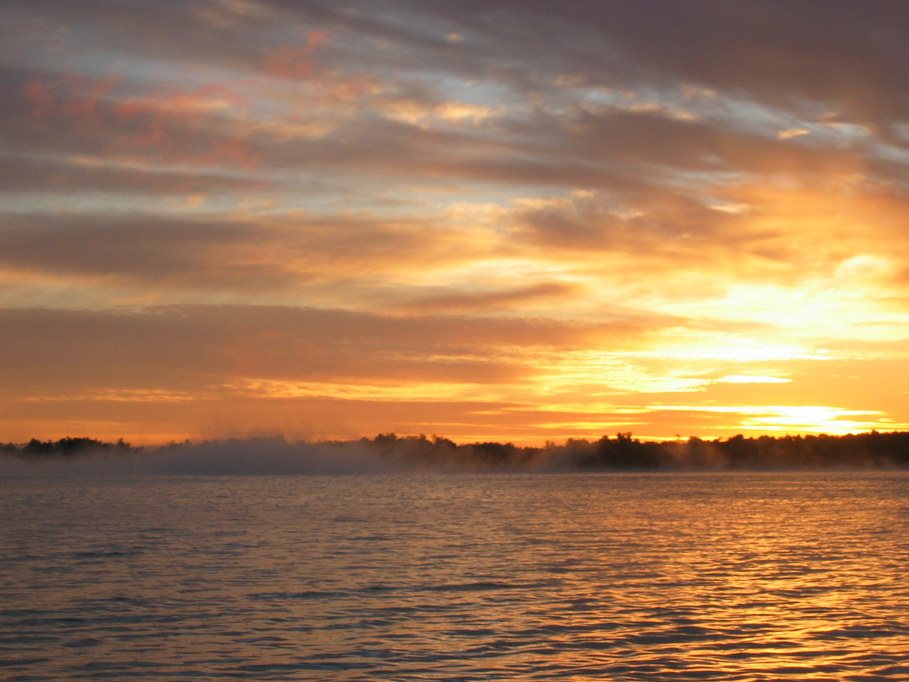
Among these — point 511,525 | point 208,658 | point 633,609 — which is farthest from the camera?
point 511,525

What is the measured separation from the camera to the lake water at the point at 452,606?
2192cm

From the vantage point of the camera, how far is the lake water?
21.9m

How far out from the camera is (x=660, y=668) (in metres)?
21.3

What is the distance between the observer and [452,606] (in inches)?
1184

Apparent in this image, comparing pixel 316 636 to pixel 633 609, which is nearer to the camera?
pixel 316 636

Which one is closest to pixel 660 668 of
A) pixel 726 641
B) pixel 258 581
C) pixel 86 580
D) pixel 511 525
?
pixel 726 641

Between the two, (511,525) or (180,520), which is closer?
(511,525)

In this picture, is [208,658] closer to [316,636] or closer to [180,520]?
[316,636]

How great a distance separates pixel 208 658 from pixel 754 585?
71.8ft

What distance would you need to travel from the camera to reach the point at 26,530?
212 feet

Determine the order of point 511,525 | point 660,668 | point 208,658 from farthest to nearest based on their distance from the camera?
point 511,525 < point 208,658 < point 660,668

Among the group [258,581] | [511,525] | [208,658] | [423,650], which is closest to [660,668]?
[423,650]

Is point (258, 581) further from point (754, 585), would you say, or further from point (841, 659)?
point (841, 659)

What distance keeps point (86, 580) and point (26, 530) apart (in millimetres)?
31792
